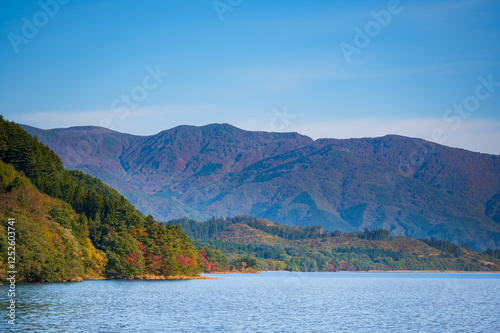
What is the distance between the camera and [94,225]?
5758 inches

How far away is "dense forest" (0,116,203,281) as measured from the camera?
101 meters

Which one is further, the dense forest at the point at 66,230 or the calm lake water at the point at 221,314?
the dense forest at the point at 66,230

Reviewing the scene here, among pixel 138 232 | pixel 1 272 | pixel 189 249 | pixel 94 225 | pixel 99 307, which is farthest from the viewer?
pixel 189 249

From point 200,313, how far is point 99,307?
526 inches

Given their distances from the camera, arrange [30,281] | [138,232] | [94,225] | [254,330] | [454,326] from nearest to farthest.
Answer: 1. [254,330]
2. [454,326]
3. [30,281]
4. [94,225]
5. [138,232]

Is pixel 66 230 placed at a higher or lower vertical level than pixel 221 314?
higher

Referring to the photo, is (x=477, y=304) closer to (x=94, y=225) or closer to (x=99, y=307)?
(x=99, y=307)

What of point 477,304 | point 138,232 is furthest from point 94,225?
point 477,304

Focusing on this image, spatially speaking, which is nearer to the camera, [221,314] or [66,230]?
[221,314]

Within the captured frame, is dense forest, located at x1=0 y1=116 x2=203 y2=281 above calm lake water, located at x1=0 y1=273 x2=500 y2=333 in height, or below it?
above

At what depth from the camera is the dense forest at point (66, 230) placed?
331 feet

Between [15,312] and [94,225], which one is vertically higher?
[94,225]

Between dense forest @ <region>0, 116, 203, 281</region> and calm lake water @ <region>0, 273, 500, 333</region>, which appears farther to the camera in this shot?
dense forest @ <region>0, 116, 203, 281</region>

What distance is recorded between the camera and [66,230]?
117375mm
